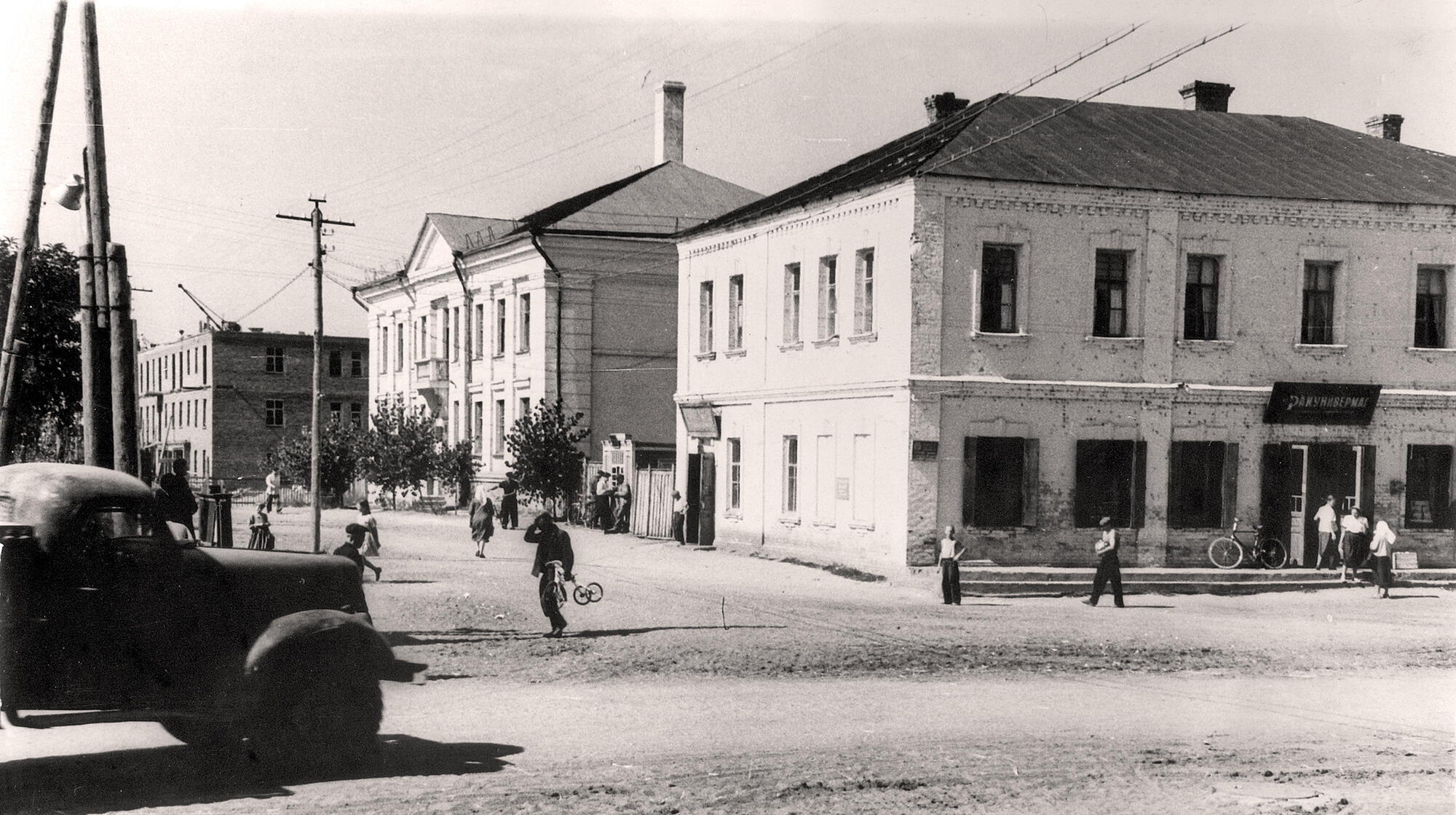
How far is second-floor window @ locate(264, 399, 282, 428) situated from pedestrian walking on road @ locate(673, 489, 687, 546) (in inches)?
1115

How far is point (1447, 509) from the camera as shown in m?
25.1

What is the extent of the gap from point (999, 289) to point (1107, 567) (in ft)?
18.5

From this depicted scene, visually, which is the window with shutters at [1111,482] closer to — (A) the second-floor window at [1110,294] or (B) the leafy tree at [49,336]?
(A) the second-floor window at [1110,294]

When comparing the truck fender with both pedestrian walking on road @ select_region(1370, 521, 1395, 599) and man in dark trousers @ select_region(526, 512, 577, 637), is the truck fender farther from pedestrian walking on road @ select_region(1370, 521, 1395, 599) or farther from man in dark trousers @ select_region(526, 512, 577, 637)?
pedestrian walking on road @ select_region(1370, 521, 1395, 599)

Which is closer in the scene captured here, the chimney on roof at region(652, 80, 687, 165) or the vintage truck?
the vintage truck

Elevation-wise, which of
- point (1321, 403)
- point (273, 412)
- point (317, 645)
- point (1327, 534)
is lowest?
point (1327, 534)

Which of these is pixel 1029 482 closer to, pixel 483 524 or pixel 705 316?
pixel 483 524

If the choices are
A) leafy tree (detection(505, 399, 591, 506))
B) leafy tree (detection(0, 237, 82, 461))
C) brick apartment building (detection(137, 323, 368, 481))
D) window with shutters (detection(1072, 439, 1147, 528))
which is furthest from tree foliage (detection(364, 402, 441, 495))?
window with shutters (detection(1072, 439, 1147, 528))

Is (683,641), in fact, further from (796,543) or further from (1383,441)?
(1383,441)

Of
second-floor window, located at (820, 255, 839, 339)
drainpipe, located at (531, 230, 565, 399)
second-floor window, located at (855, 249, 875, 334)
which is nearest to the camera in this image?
second-floor window, located at (855, 249, 875, 334)

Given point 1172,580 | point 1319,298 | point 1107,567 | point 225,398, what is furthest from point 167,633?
point 225,398

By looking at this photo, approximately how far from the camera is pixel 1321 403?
24797 millimetres

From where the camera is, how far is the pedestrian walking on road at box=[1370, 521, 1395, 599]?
2255 centimetres

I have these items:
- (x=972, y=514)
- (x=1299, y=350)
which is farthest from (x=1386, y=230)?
(x=972, y=514)
